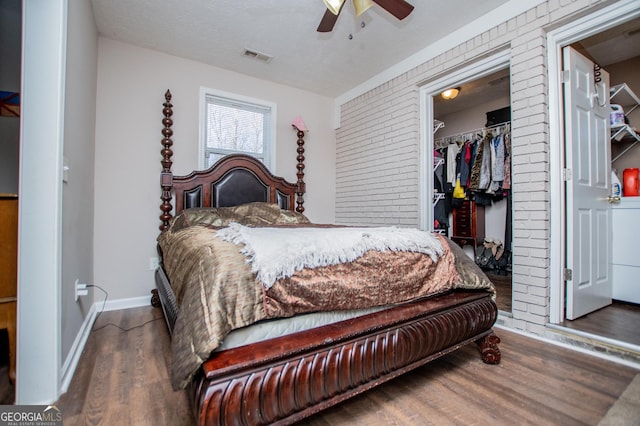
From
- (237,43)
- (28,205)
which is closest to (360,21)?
(237,43)

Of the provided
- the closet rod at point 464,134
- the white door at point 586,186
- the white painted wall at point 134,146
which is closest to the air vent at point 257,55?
the white painted wall at point 134,146

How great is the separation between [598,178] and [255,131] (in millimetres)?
3401

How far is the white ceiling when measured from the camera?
229 centimetres

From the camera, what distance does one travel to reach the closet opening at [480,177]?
359 centimetres

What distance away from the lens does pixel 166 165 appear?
110 inches

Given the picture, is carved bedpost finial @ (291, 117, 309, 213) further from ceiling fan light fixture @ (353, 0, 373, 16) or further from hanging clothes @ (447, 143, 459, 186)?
hanging clothes @ (447, 143, 459, 186)

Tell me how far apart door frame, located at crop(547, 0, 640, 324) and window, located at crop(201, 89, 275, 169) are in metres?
2.74

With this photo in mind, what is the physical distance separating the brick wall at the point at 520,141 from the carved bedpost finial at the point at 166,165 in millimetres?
2283

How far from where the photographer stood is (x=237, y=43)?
2781mm

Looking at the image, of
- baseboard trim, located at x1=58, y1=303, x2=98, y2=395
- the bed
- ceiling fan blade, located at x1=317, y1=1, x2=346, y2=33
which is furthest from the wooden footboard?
ceiling fan blade, located at x1=317, y1=1, x2=346, y2=33

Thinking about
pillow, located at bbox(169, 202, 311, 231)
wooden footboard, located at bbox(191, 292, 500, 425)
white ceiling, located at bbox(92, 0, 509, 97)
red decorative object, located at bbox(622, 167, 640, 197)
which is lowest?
wooden footboard, located at bbox(191, 292, 500, 425)

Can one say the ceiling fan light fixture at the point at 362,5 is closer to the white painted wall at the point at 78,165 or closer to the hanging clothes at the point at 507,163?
the white painted wall at the point at 78,165

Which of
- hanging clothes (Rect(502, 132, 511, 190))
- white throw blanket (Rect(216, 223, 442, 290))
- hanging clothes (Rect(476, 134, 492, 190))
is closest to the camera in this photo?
white throw blanket (Rect(216, 223, 442, 290))

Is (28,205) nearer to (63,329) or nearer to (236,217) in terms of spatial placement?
(63,329)
